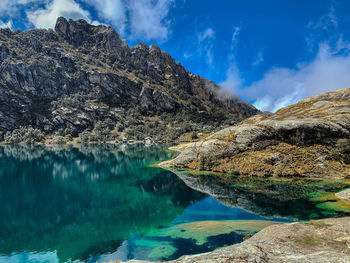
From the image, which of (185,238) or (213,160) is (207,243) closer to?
(185,238)

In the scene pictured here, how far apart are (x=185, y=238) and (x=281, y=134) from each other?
4244 centimetres

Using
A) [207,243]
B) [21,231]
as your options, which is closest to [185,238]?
[207,243]

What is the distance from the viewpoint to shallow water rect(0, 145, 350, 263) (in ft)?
72.6

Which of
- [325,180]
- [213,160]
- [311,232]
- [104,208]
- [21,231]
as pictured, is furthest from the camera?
[213,160]

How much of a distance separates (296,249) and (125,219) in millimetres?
23675

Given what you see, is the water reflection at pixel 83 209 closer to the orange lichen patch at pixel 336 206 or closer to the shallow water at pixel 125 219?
the shallow water at pixel 125 219

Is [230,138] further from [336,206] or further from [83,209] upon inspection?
[83,209]

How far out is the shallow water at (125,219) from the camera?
22141 mm

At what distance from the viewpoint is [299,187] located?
4069 centimetres

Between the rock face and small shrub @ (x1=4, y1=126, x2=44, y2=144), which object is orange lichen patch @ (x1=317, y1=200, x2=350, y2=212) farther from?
small shrub @ (x1=4, y1=126, x2=44, y2=144)

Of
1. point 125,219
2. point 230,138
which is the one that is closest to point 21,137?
point 230,138

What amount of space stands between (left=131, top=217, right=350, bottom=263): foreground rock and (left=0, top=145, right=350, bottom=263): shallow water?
777 cm

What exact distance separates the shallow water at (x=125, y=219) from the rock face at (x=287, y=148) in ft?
27.5

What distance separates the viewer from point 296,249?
13.5 m
